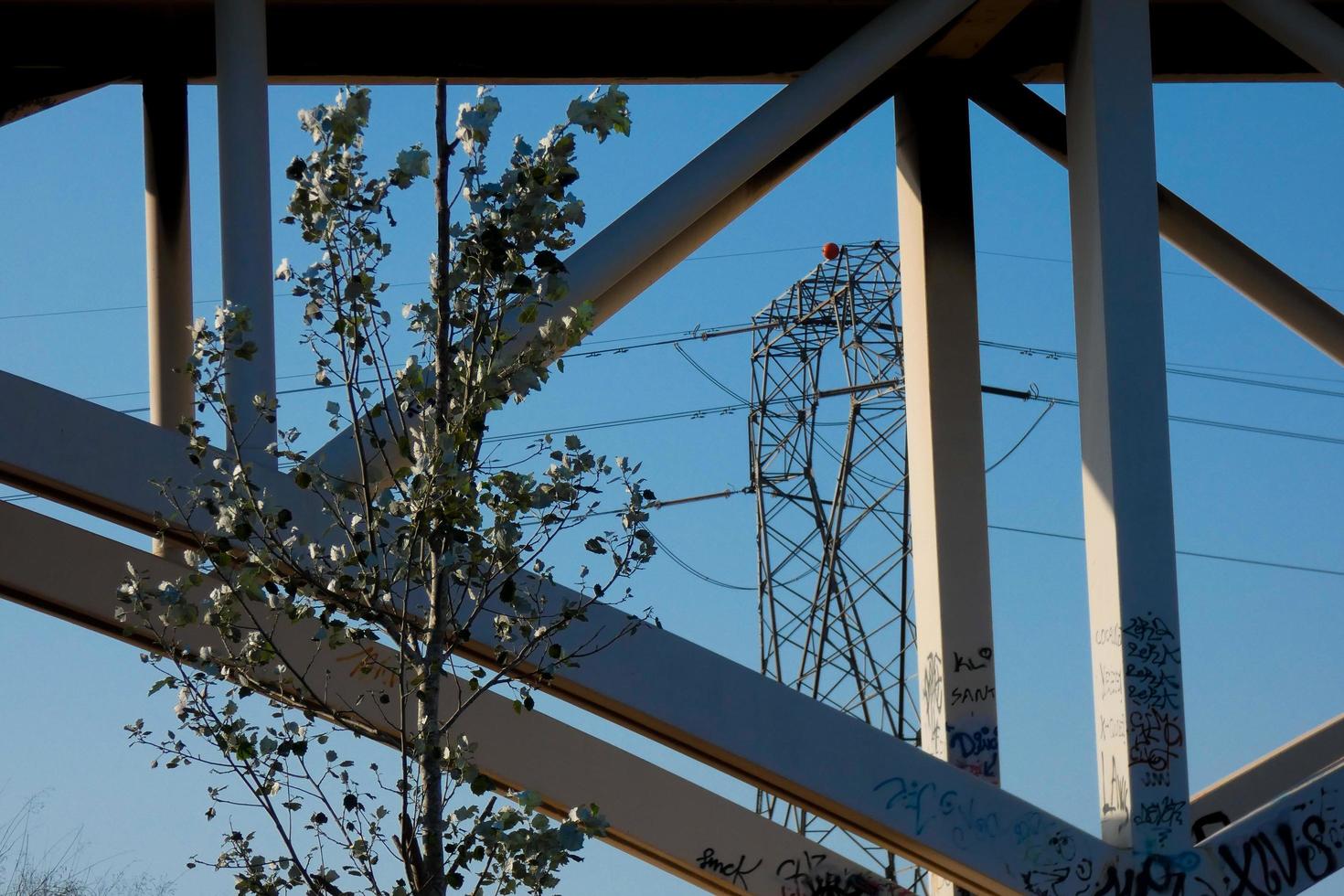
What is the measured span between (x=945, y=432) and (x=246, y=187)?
15.3 ft

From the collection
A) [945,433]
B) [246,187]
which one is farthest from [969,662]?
[246,187]

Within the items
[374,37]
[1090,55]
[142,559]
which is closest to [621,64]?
[374,37]

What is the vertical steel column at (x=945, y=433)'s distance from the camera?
34.4 ft

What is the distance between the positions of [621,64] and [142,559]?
4.33 metres

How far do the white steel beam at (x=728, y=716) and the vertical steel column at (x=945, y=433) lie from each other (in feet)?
5.49

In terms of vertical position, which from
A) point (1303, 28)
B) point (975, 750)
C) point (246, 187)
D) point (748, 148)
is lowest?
point (975, 750)

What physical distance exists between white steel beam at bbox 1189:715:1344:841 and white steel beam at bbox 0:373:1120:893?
277cm

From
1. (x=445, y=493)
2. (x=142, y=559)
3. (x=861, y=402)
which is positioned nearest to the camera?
(x=445, y=493)

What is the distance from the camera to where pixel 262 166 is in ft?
27.4

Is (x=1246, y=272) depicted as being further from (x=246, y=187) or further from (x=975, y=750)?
(x=246, y=187)

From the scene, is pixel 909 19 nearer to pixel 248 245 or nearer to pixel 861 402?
pixel 248 245

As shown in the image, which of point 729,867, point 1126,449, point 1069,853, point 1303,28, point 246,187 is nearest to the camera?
point 246,187

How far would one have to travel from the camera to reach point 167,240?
35.4 feet

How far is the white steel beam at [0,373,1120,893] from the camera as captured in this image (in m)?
7.26
